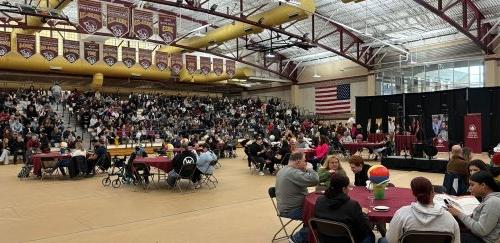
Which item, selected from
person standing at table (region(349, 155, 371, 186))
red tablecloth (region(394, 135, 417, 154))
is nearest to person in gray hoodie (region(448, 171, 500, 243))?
person standing at table (region(349, 155, 371, 186))

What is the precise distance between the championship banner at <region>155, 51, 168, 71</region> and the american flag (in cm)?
1212

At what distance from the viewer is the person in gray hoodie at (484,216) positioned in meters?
3.15

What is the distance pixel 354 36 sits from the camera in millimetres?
24203

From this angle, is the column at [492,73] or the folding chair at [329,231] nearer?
the folding chair at [329,231]

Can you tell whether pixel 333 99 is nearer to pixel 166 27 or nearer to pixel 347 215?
pixel 166 27

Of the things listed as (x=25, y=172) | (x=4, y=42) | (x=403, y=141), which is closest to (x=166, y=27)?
(x=25, y=172)

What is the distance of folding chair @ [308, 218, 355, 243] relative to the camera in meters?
3.29

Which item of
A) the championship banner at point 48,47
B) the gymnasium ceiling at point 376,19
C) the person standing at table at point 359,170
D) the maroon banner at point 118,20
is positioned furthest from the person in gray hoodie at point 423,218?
the championship banner at point 48,47

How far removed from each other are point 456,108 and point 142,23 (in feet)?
47.9

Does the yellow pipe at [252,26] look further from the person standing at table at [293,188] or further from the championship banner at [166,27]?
the person standing at table at [293,188]

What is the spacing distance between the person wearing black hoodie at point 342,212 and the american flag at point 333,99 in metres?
25.1

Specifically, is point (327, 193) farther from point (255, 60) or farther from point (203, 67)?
point (255, 60)

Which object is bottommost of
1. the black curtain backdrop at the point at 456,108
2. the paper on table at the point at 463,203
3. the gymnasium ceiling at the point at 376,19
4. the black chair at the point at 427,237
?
the black chair at the point at 427,237

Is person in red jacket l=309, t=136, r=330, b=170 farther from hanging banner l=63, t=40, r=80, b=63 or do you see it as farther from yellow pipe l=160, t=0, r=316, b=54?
hanging banner l=63, t=40, r=80, b=63
